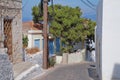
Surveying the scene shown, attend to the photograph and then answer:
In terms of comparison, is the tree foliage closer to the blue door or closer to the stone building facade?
the blue door

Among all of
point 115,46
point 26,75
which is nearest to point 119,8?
point 115,46

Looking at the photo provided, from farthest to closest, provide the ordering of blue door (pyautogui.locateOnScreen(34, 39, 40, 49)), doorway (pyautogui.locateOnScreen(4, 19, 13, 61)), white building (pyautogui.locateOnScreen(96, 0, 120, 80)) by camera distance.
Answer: blue door (pyautogui.locateOnScreen(34, 39, 40, 49))
doorway (pyautogui.locateOnScreen(4, 19, 13, 61))
white building (pyautogui.locateOnScreen(96, 0, 120, 80))

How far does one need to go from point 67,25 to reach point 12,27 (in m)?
12.7

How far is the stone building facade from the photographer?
18328mm

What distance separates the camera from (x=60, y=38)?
110 ft

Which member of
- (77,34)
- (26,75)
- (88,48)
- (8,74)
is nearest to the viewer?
(8,74)

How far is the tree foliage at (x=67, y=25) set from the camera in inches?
1265

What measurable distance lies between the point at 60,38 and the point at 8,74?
21.4 metres

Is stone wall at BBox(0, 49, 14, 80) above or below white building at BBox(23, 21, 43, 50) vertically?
below

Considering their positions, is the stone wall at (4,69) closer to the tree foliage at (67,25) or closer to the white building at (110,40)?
the white building at (110,40)

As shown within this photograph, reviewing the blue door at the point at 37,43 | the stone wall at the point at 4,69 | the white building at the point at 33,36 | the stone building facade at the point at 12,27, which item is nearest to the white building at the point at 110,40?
the stone wall at the point at 4,69

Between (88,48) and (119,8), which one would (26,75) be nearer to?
(119,8)

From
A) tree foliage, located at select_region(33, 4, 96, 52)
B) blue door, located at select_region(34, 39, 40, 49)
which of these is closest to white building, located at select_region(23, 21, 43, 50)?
blue door, located at select_region(34, 39, 40, 49)

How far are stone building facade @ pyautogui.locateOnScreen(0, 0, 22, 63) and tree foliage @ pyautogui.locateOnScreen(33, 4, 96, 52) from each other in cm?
1146
